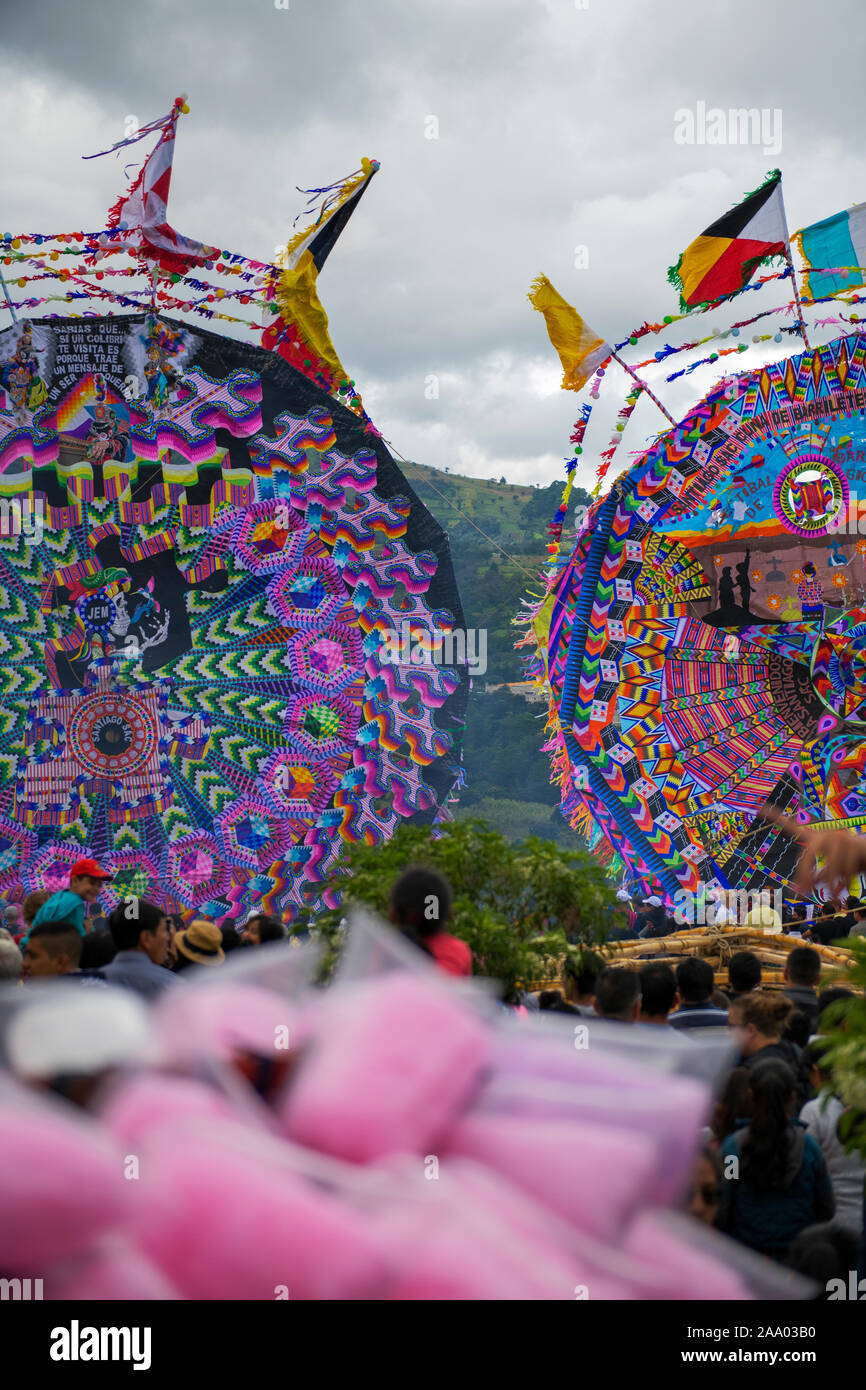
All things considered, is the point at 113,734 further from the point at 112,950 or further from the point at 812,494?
the point at 812,494

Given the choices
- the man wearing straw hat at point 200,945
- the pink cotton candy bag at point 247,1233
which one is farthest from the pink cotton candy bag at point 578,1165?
the man wearing straw hat at point 200,945

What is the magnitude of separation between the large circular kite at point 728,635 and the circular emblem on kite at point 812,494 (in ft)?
0.04

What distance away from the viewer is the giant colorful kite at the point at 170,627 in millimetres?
8719

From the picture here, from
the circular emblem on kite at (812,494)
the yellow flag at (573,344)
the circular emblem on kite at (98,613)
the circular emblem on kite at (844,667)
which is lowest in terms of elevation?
the circular emblem on kite at (844,667)

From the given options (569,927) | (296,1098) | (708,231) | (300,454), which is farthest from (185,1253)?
(708,231)

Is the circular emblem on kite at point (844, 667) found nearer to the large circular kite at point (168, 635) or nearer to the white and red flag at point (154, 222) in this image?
the large circular kite at point (168, 635)

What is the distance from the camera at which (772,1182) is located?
10.3 feet

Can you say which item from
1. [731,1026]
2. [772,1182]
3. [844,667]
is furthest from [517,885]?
[844,667]

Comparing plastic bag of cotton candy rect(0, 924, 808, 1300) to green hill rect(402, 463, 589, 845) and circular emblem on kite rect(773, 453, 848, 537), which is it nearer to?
circular emblem on kite rect(773, 453, 848, 537)

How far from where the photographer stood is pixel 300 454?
8.86 meters

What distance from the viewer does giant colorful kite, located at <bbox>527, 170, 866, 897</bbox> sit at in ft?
28.6

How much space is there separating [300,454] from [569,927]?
508cm

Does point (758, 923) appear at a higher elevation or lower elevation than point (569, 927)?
lower

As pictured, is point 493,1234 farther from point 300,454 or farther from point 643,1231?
point 300,454
